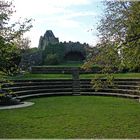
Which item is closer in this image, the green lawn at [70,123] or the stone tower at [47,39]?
the green lawn at [70,123]

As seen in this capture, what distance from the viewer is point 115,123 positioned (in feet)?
51.5

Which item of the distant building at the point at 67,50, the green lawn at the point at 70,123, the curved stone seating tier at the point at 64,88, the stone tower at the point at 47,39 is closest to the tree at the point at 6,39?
the green lawn at the point at 70,123

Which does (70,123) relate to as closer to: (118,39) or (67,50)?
(118,39)

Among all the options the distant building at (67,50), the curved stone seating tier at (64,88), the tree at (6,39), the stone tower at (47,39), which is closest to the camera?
the tree at (6,39)

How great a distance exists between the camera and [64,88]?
33.2 m

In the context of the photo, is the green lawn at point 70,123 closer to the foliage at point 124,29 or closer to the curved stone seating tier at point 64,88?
the foliage at point 124,29

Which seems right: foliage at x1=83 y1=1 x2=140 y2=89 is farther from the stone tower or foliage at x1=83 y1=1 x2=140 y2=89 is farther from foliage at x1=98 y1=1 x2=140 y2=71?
the stone tower

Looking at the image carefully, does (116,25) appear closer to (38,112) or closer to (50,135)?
(38,112)

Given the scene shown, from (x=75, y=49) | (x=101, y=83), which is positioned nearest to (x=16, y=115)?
(x=101, y=83)

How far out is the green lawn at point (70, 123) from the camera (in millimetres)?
13391

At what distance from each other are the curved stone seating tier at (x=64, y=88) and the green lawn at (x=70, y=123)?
24.8 ft

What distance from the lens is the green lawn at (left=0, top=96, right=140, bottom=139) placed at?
13391 mm

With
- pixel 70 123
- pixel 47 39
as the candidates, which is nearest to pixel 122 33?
pixel 70 123

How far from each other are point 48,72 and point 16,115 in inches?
1066
